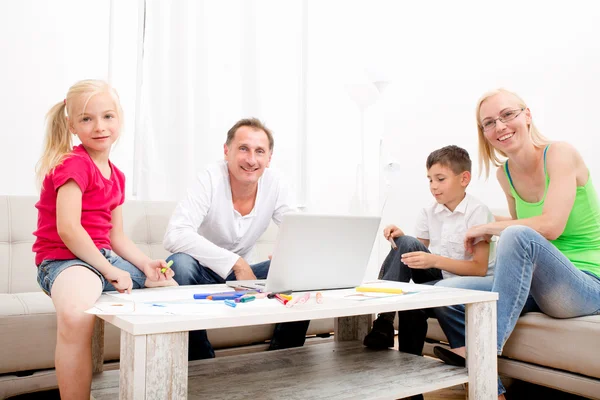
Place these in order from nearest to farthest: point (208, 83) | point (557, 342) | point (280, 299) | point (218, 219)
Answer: point (280, 299), point (557, 342), point (218, 219), point (208, 83)

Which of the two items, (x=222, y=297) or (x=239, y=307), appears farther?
(x=222, y=297)

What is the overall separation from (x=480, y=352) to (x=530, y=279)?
0.28m

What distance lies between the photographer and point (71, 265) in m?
1.28

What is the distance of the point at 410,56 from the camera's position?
354 cm

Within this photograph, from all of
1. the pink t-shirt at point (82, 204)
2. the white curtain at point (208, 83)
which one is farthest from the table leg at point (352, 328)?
the white curtain at point (208, 83)

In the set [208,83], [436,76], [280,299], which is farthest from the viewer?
[436,76]

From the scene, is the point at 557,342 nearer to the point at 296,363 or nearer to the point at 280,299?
the point at 296,363

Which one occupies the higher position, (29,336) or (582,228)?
(582,228)

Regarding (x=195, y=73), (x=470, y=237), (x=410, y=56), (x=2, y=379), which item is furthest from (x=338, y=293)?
(x=410, y=56)

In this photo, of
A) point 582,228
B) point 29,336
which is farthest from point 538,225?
point 29,336

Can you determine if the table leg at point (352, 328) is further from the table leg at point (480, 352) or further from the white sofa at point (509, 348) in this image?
the table leg at point (480, 352)

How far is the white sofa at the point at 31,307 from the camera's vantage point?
5.01 ft

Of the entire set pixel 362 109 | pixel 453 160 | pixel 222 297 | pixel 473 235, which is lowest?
pixel 222 297

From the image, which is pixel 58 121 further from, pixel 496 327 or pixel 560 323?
pixel 560 323
